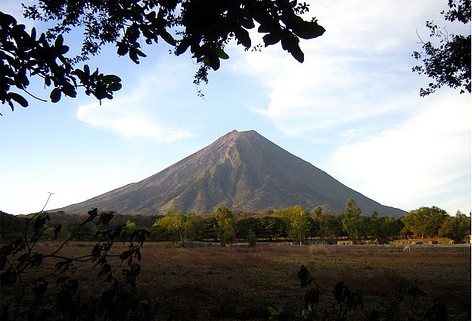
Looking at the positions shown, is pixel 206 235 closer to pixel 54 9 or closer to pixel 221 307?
pixel 221 307

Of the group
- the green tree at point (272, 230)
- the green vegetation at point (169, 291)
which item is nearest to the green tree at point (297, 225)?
the green tree at point (272, 230)

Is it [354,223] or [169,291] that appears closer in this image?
[169,291]

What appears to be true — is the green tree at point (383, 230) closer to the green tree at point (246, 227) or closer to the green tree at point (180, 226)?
the green tree at point (246, 227)

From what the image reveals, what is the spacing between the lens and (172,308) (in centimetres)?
969

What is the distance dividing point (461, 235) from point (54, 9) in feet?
217

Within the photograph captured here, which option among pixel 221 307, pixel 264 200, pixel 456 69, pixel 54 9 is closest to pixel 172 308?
pixel 221 307

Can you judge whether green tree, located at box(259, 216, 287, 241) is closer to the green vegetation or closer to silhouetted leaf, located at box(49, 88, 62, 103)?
the green vegetation

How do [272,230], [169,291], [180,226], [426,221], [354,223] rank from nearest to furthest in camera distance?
[169,291]
[180,226]
[354,223]
[426,221]
[272,230]

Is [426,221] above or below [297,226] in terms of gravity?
above

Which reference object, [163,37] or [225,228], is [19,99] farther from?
[225,228]

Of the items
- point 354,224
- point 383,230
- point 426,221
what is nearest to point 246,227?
point 354,224

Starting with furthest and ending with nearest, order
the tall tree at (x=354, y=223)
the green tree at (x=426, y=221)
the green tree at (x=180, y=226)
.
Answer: the green tree at (x=426, y=221) → the tall tree at (x=354, y=223) → the green tree at (x=180, y=226)

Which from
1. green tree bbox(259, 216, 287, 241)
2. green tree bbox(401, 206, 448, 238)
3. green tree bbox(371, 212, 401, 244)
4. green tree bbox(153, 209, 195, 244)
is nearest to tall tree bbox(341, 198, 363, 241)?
green tree bbox(371, 212, 401, 244)

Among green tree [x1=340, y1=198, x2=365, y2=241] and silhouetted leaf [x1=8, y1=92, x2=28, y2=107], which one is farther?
green tree [x1=340, y1=198, x2=365, y2=241]
